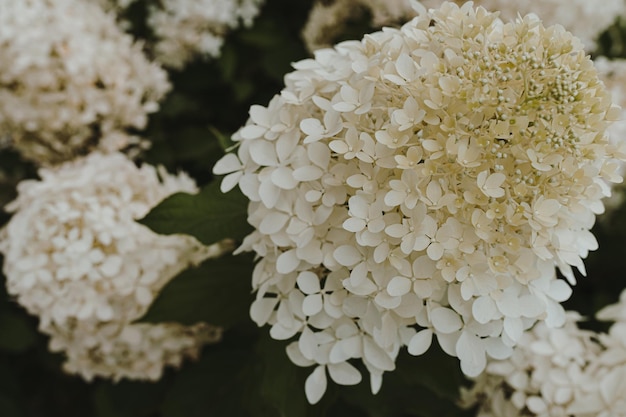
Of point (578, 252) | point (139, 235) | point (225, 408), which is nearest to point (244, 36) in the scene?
point (139, 235)

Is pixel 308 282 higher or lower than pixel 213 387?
higher

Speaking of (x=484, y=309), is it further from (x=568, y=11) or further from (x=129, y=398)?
(x=568, y=11)

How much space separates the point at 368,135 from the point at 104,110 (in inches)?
31.9

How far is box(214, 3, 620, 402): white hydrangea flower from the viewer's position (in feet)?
2.34

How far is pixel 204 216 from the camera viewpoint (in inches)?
37.1

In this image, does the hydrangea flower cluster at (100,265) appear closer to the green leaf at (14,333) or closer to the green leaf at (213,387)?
the green leaf at (213,387)

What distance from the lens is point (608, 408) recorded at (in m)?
0.93

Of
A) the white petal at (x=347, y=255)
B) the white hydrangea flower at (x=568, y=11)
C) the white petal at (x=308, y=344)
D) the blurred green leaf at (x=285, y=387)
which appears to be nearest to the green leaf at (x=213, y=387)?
the blurred green leaf at (x=285, y=387)

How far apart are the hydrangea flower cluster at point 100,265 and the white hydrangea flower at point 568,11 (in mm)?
780

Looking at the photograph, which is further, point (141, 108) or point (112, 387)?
point (141, 108)

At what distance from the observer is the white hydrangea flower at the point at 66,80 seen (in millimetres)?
1310

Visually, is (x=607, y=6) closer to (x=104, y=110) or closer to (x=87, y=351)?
(x=104, y=110)

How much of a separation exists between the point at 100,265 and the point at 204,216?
0.27 metres

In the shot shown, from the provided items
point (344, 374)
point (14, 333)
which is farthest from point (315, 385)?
point (14, 333)
